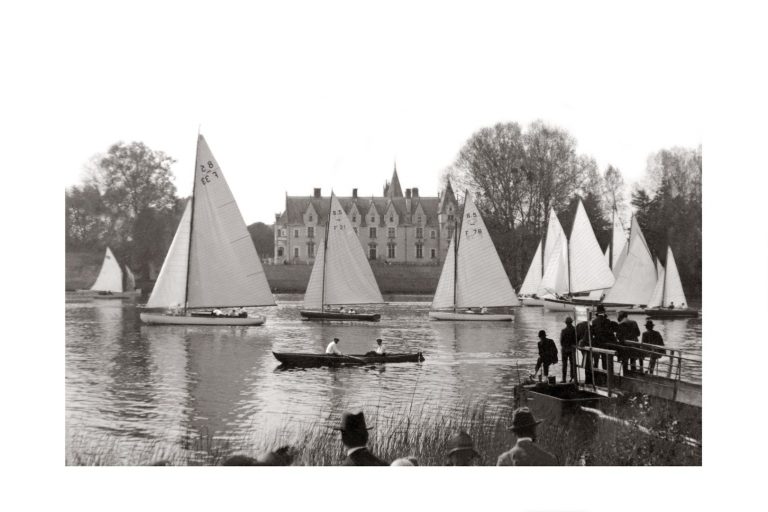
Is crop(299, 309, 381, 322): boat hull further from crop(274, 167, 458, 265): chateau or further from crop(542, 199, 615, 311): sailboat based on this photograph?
crop(542, 199, 615, 311): sailboat

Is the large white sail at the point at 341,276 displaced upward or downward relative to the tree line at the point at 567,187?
downward

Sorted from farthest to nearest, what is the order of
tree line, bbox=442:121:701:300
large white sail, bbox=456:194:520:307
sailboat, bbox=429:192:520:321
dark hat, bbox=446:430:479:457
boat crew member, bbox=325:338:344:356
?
large white sail, bbox=456:194:520:307 → sailboat, bbox=429:192:520:321 → boat crew member, bbox=325:338:344:356 → tree line, bbox=442:121:701:300 → dark hat, bbox=446:430:479:457

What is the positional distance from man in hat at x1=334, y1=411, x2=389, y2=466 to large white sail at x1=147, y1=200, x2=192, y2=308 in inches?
200

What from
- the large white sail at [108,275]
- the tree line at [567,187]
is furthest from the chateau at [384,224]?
the large white sail at [108,275]

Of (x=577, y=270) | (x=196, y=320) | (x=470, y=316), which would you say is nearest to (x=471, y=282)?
(x=470, y=316)

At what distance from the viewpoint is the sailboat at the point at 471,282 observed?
486 inches

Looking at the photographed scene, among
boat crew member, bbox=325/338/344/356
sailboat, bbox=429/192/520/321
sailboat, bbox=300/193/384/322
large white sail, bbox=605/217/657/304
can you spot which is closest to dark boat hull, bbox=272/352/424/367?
boat crew member, bbox=325/338/344/356

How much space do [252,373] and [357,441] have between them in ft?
10.7

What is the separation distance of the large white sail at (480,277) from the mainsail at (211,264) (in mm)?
3013

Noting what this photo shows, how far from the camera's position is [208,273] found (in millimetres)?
12930

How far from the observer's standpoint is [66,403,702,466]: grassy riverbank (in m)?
7.47

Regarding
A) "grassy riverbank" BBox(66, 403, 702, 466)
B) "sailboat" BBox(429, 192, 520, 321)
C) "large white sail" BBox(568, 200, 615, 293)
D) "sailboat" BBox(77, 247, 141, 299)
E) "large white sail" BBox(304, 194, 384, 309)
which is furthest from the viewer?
"large white sail" BBox(304, 194, 384, 309)

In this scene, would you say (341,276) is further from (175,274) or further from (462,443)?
(462,443)

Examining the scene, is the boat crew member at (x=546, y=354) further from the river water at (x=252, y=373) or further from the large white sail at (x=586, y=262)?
the large white sail at (x=586, y=262)
